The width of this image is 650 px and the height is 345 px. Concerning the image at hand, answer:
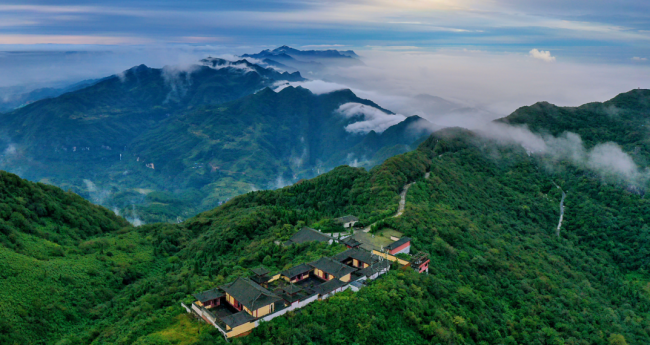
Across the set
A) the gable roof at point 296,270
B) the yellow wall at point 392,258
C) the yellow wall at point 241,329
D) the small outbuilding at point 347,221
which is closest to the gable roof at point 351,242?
the yellow wall at point 392,258

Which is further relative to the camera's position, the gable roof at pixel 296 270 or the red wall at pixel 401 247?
the red wall at pixel 401 247

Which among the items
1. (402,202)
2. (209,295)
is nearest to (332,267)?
(209,295)

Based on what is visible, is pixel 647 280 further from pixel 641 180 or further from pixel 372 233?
pixel 372 233

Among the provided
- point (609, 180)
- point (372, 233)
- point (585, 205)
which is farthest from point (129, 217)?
point (609, 180)

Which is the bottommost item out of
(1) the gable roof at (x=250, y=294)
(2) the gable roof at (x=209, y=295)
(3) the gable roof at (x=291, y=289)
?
(2) the gable roof at (x=209, y=295)

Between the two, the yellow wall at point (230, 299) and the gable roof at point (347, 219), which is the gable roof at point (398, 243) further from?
the yellow wall at point (230, 299)

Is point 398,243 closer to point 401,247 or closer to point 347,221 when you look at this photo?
point 401,247
